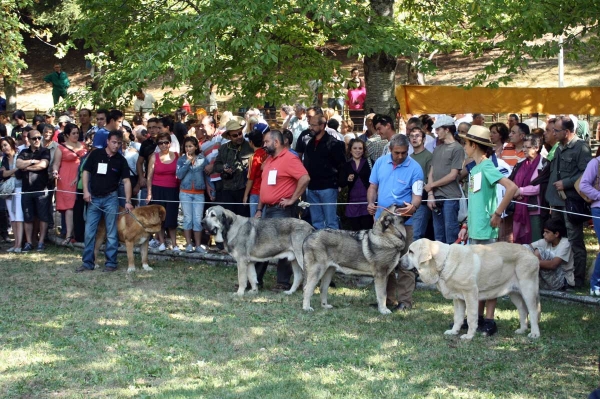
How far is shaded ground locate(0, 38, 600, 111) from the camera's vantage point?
33988 millimetres

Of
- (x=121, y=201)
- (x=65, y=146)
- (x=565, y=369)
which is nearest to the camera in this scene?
(x=565, y=369)

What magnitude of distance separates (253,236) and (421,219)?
7.52 feet

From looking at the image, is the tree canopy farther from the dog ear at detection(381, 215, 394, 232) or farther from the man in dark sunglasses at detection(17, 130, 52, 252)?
the dog ear at detection(381, 215, 394, 232)

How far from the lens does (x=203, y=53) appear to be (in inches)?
505

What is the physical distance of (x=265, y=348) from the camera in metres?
8.45

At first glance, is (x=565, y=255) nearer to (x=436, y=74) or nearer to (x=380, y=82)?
(x=380, y=82)

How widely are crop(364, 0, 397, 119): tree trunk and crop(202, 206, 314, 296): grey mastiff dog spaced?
17.7ft

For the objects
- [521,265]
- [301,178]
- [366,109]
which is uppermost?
[366,109]

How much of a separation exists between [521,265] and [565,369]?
130 centimetres

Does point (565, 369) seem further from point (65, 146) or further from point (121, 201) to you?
point (65, 146)

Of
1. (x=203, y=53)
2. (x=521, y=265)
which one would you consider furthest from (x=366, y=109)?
(x=521, y=265)

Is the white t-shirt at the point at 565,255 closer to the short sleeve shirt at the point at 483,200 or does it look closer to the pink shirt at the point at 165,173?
the short sleeve shirt at the point at 483,200

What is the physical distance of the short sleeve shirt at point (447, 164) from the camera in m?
11.2

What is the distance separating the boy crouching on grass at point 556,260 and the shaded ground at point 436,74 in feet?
62.1
